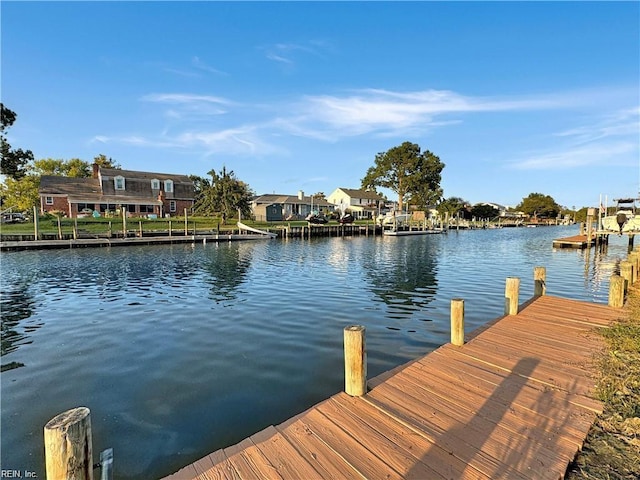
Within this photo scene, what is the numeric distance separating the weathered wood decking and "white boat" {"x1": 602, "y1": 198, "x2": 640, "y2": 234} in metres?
37.5

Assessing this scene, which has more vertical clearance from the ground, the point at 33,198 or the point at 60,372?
the point at 33,198

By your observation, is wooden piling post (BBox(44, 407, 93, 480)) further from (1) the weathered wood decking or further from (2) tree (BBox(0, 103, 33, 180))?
(2) tree (BBox(0, 103, 33, 180))

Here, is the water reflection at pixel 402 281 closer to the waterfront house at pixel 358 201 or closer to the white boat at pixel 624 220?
the white boat at pixel 624 220

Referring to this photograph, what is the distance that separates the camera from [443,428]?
4.40m

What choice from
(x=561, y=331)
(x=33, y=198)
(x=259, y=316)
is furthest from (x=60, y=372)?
(x=33, y=198)

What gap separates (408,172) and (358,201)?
46.2ft

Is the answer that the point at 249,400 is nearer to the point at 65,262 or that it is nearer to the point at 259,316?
the point at 259,316

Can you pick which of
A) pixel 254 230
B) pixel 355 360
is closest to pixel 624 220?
pixel 254 230

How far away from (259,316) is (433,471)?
360 inches

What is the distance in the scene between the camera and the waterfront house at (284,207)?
2565 inches

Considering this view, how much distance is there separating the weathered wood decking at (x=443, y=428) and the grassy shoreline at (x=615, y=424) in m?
0.13

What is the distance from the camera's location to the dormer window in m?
53.8

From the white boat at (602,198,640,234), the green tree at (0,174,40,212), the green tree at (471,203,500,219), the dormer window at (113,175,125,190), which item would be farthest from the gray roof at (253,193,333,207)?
the green tree at (471,203,500,219)

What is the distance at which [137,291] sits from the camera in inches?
632
